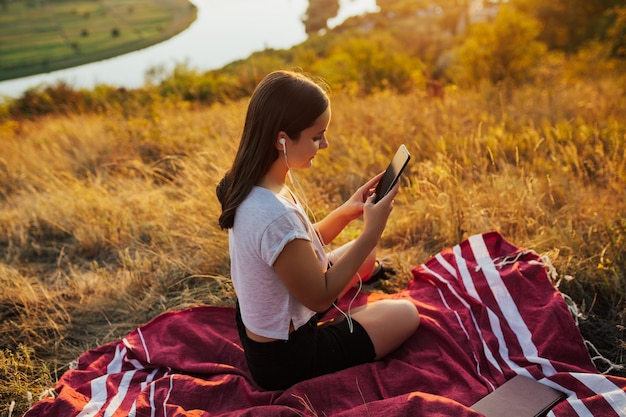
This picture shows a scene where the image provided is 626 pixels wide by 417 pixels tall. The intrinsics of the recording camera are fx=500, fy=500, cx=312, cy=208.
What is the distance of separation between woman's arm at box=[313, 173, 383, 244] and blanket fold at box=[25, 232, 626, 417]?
54cm

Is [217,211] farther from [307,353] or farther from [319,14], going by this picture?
[319,14]

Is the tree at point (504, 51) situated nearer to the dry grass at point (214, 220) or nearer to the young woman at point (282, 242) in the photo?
the dry grass at point (214, 220)

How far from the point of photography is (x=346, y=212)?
2.33 metres

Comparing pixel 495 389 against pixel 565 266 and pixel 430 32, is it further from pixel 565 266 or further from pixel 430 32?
pixel 430 32

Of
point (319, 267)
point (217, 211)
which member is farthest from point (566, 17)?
point (319, 267)

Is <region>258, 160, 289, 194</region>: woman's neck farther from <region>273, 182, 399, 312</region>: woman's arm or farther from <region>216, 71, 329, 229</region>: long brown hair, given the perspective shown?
<region>273, 182, 399, 312</region>: woman's arm

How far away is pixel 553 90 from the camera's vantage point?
6.78 m

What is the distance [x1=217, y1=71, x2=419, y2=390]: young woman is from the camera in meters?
1.75

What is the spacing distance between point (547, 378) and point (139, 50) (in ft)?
57.6

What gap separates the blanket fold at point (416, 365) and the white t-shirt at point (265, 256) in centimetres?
33

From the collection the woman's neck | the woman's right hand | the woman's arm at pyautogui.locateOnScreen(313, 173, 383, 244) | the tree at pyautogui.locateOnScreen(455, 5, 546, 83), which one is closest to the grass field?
the tree at pyautogui.locateOnScreen(455, 5, 546, 83)

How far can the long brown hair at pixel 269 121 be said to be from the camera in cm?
175

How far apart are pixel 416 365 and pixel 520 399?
0.45 metres

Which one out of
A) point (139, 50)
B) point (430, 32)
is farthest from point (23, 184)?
point (430, 32)
